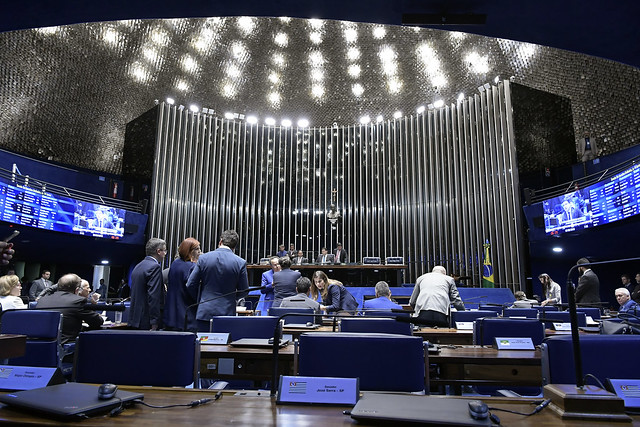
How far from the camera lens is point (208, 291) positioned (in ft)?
13.0

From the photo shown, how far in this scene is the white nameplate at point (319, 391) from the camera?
1385 millimetres

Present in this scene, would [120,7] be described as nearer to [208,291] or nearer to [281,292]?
[208,291]

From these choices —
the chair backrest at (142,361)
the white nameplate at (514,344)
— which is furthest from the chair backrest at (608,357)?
the chair backrest at (142,361)

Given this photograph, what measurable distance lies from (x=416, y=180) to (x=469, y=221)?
7.40 feet

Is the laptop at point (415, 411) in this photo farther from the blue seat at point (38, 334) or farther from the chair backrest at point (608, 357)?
the blue seat at point (38, 334)

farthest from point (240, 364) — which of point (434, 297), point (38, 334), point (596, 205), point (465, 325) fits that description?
point (596, 205)

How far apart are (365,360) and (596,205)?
9.33 metres

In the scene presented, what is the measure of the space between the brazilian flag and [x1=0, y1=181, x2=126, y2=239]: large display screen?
995 cm

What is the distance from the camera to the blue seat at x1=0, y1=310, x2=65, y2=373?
10.0 ft

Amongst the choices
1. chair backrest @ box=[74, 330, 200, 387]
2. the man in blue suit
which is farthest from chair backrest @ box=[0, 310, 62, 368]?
chair backrest @ box=[74, 330, 200, 387]

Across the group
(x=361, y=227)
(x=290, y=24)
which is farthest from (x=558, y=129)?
(x=290, y=24)

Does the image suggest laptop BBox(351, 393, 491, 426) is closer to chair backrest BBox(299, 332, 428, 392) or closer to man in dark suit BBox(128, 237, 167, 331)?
chair backrest BBox(299, 332, 428, 392)

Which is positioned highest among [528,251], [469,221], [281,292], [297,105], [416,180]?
[297,105]

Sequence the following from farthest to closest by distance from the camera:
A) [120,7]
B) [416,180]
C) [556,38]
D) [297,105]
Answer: [297,105] → [416,180] → [556,38] → [120,7]
